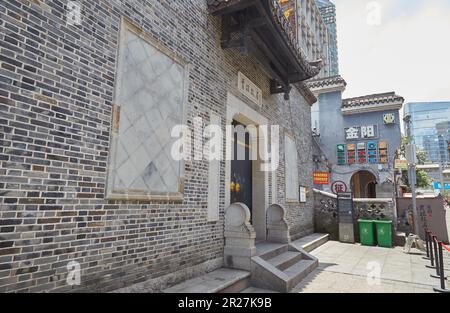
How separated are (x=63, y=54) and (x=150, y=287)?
2977mm

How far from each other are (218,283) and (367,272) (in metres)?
3.90

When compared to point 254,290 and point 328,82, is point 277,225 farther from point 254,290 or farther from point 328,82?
point 328,82

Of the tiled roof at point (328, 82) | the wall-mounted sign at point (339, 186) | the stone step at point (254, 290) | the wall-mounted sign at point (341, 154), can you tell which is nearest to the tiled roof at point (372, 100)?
the tiled roof at point (328, 82)

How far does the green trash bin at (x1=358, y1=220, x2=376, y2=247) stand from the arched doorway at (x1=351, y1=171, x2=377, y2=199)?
1160cm

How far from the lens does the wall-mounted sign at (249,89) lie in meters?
6.69

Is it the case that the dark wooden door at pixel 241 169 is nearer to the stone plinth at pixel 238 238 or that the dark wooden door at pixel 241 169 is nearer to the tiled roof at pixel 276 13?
the stone plinth at pixel 238 238

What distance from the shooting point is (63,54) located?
2.90m

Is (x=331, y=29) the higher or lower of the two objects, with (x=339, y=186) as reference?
higher

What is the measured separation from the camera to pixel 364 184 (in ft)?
71.2

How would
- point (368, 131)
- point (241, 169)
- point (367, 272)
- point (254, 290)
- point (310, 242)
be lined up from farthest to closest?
point (368, 131) < point (310, 242) < point (241, 169) < point (367, 272) < point (254, 290)

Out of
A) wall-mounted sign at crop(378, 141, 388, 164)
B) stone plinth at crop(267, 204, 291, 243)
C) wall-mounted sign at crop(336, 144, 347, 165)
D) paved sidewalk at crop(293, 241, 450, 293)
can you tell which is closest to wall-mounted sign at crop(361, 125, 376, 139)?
wall-mounted sign at crop(378, 141, 388, 164)

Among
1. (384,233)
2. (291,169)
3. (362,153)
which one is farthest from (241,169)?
(362,153)

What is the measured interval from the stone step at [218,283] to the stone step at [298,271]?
85 cm
